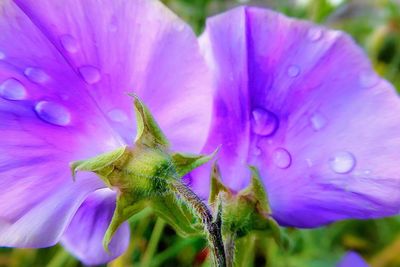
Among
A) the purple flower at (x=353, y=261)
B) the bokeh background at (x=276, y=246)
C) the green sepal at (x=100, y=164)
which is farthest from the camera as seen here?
the bokeh background at (x=276, y=246)

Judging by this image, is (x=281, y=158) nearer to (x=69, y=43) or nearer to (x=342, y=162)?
(x=342, y=162)

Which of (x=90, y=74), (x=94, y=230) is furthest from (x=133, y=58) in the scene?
(x=94, y=230)

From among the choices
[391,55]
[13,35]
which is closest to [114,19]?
[13,35]

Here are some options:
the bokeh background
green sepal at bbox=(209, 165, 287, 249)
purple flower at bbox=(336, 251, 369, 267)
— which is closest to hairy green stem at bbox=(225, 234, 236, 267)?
green sepal at bbox=(209, 165, 287, 249)

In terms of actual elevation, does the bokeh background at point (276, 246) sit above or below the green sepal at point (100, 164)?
below

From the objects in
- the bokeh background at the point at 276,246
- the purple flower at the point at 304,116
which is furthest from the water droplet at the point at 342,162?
the bokeh background at the point at 276,246

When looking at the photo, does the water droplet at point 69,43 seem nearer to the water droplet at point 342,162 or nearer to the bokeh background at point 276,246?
the water droplet at point 342,162

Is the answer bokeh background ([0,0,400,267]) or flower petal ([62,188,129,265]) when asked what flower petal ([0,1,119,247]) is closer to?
flower petal ([62,188,129,265])
